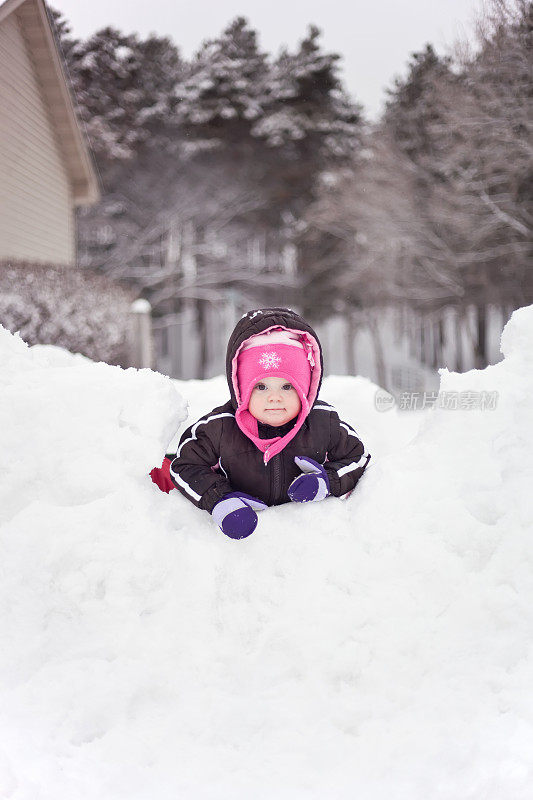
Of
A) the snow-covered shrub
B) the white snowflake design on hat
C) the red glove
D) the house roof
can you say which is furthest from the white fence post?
the white snowflake design on hat

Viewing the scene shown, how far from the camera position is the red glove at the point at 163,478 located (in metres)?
2.71

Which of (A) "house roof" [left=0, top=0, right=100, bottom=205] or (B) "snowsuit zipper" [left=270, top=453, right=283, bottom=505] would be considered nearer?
A: (B) "snowsuit zipper" [left=270, top=453, right=283, bottom=505]

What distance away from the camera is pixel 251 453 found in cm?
256

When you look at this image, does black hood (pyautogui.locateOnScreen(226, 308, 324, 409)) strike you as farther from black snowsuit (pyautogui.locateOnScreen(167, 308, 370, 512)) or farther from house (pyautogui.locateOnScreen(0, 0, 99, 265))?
house (pyautogui.locateOnScreen(0, 0, 99, 265))

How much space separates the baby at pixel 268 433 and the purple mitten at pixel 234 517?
78 millimetres

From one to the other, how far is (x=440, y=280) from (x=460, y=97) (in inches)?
182

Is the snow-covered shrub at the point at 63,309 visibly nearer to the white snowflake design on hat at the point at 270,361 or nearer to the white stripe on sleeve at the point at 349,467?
the white snowflake design on hat at the point at 270,361

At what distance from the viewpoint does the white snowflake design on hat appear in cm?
253

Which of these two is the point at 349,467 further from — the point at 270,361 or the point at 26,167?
the point at 26,167

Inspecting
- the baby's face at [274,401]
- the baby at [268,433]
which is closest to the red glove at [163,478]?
the baby at [268,433]

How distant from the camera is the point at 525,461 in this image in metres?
2.58

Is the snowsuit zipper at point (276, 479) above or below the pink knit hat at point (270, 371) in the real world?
below

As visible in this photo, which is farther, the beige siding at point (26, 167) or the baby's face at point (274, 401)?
the beige siding at point (26, 167)

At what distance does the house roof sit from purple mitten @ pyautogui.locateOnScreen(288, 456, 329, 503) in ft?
27.5
